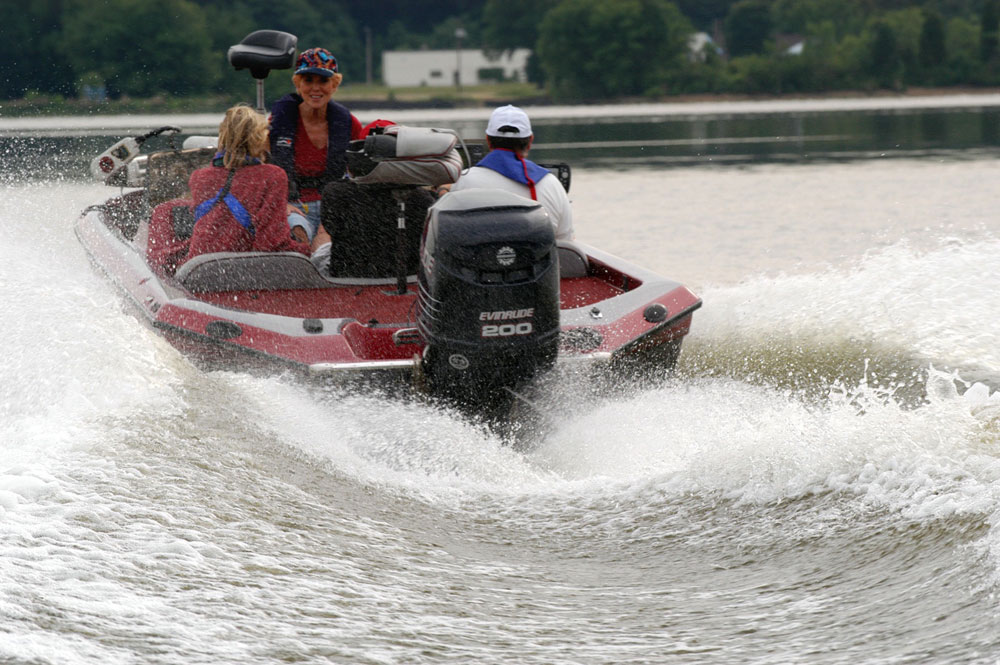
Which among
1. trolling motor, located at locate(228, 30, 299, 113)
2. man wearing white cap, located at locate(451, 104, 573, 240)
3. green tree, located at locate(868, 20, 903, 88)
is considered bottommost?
green tree, located at locate(868, 20, 903, 88)

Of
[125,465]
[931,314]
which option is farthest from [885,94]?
→ [125,465]

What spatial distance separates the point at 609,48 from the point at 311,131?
61.0 m

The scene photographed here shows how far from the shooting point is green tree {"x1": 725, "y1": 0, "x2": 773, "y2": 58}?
283 ft

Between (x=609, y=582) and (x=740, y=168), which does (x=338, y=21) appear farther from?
(x=609, y=582)

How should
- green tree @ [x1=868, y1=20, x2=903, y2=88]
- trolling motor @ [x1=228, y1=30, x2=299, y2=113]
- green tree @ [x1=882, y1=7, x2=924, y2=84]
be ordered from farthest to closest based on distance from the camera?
1. green tree @ [x1=868, y1=20, x2=903, y2=88]
2. green tree @ [x1=882, y1=7, x2=924, y2=84]
3. trolling motor @ [x1=228, y1=30, x2=299, y2=113]

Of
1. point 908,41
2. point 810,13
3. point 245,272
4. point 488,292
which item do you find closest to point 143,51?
point 908,41

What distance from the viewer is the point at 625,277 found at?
6.30m

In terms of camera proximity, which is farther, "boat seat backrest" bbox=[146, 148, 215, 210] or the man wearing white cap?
"boat seat backrest" bbox=[146, 148, 215, 210]

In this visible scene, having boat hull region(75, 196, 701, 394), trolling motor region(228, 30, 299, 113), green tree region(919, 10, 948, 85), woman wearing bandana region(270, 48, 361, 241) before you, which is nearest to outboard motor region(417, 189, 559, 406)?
boat hull region(75, 196, 701, 394)

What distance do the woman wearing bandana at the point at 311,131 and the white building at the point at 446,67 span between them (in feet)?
261

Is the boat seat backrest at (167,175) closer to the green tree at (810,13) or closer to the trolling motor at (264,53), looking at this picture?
the trolling motor at (264,53)

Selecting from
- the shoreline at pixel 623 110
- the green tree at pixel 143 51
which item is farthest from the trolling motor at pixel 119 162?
the green tree at pixel 143 51

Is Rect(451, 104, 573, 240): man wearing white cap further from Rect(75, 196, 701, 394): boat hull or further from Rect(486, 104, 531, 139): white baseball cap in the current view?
Rect(75, 196, 701, 394): boat hull

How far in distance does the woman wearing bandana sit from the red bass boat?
2.93 feet
